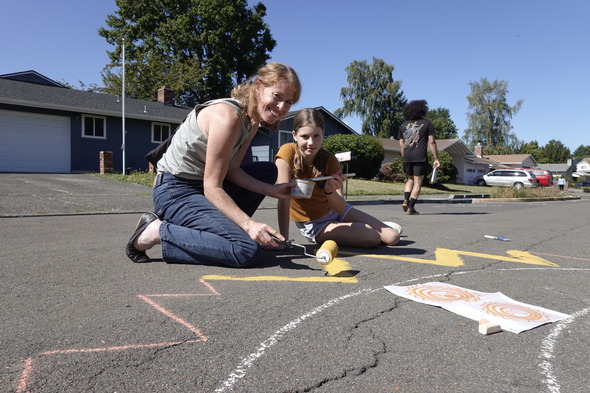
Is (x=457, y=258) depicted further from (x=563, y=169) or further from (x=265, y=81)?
(x=563, y=169)

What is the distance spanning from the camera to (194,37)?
3631 centimetres

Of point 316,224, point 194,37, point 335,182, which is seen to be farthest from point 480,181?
point 335,182

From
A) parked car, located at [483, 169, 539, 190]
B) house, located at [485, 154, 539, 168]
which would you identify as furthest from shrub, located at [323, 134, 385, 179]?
house, located at [485, 154, 539, 168]

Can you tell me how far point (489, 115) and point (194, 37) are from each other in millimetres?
35614

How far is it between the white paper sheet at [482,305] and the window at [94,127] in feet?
67.7

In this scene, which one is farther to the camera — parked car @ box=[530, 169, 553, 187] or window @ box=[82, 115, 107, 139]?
parked car @ box=[530, 169, 553, 187]

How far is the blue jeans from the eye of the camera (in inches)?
126

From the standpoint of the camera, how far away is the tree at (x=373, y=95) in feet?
167

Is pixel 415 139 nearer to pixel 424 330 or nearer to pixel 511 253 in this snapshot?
pixel 511 253

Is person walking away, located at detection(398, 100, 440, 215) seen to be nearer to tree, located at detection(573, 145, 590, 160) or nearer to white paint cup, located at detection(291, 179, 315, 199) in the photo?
white paint cup, located at detection(291, 179, 315, 199)

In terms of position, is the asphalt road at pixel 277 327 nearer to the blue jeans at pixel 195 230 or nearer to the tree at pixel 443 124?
the blue jeans at pixel 195 230

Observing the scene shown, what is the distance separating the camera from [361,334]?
6.71ft

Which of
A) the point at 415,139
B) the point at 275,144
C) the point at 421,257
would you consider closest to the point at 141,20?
the point at 275,144

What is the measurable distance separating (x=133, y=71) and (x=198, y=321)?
1314 inches
